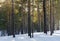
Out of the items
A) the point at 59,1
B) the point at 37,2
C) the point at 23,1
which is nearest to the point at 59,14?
the point at 59,1

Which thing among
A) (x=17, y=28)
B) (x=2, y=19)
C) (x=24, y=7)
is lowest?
(x=17, y=28)

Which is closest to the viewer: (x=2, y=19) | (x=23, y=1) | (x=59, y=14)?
(x=23, y=1)

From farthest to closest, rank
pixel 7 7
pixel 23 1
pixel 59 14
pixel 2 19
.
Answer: pixel 59 14 < pixel 2 19 < pixel 7 7 < pixel 23 1

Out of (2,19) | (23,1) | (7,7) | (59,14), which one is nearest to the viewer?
(23,1)

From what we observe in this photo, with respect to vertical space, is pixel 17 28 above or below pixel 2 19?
below

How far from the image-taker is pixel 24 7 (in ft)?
80.3

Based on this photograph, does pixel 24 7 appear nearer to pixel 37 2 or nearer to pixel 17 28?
pixel 37 2

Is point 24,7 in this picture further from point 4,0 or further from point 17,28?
point 17,28

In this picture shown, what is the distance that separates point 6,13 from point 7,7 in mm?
939

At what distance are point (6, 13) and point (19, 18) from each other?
99.5 inches

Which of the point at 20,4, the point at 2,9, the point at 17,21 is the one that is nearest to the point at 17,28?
the point at 17,21

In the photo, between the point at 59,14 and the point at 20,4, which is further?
the point at 59,14

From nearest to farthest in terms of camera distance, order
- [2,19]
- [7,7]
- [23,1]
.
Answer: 1. [23,1]
2. [7,7]
3. [2,19]

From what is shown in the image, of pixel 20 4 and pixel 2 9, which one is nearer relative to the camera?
pixel 20 4
